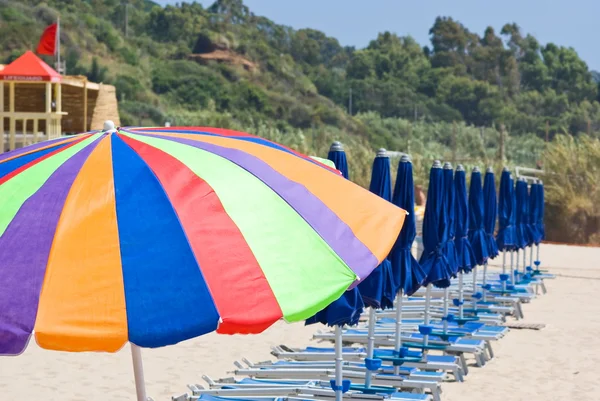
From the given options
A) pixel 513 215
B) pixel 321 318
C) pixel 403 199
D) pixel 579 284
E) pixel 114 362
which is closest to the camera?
pixel 321 318

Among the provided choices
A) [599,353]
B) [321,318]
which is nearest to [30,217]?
[321,318]

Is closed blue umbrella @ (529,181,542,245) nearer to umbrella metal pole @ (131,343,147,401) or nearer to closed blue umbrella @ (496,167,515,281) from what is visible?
closed blue umbrella @ (496,167,515,281)

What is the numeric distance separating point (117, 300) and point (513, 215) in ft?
33.5

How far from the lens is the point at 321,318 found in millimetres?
5348

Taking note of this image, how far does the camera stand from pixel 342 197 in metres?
4.05

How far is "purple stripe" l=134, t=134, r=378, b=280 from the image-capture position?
3691mm

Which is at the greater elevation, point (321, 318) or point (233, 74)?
point (233, 74)

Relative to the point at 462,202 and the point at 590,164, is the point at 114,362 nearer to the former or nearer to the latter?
the point at 462,202

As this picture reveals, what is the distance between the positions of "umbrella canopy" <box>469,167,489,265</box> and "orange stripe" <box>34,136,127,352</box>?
7.17 metres

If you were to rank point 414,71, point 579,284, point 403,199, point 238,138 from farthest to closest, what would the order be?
point 414,71 → point 579,284 → point 403,199 → point 238,138

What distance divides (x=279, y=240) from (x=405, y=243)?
3.69 meters

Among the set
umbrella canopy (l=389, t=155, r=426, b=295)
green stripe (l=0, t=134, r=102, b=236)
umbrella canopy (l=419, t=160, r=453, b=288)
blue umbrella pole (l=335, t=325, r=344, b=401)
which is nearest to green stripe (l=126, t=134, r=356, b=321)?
green stripe (l=0, t=134, r=102, b=236)

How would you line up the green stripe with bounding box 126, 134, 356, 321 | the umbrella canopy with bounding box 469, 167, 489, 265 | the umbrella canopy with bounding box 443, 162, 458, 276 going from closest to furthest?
the green stripe with bounding box 126, 134, 356, 321 < the umbrella canopy with bounding box 443, 162, 458, 276 < the umbrella canopy with bounding box 469, 167, 489, 265

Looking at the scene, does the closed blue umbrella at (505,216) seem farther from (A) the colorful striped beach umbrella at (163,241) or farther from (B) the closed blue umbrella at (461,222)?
(A) the colorful striped beach umbrella at (163,241)
